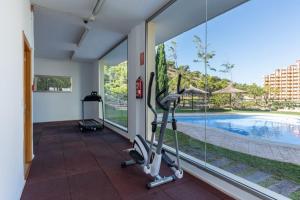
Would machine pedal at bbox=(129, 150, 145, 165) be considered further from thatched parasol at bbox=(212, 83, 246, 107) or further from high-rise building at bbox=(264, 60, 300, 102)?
high-rise building at bbox=(264, 60, 300, 102)

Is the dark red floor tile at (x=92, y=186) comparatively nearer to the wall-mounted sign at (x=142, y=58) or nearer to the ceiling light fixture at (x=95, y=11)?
the wall-mounted sign at (x=142, y=58)

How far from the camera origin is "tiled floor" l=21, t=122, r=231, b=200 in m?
2.49

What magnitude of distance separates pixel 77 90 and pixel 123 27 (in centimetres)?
582

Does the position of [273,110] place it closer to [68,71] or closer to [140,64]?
[140,64]

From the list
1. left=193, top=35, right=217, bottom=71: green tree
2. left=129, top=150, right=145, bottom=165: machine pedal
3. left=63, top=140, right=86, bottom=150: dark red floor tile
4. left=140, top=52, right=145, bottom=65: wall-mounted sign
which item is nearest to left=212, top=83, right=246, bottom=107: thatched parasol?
left=193, top=35, right=217, bottom=71: green tree

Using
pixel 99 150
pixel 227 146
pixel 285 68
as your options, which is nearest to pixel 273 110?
pixel 285 68

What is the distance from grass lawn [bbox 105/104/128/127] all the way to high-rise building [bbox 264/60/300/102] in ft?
14.1

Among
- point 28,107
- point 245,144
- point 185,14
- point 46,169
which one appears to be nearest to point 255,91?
point 245,144

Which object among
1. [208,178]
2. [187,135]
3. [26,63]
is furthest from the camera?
[187,135]

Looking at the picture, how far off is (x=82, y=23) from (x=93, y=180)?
145 inches

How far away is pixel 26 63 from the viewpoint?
3559 mm

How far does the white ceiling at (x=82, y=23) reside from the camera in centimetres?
363

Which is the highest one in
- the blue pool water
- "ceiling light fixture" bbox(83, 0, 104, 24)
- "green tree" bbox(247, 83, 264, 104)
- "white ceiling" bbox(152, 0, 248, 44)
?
"ceiling light fixture" bbox(83, 0, 104, 24)

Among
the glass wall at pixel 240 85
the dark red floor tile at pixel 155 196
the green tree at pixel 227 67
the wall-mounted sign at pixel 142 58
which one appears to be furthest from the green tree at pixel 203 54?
the dark red floor tile at pixel 155 196
